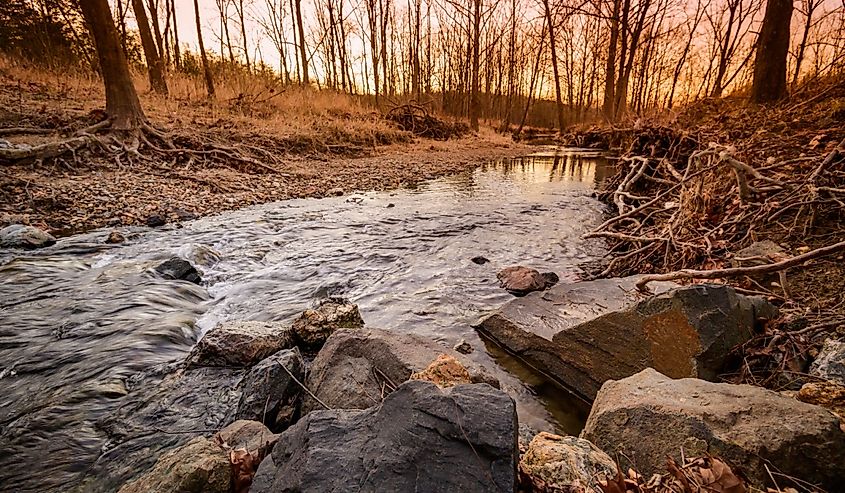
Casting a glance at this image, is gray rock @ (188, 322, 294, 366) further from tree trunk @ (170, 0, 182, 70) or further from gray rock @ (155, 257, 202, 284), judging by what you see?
tree trunk @ (170, 0, 182, 70)

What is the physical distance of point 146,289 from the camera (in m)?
3.89

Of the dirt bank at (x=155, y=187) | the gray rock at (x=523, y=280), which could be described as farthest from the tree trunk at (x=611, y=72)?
the gray rock at (x=523, y=280)

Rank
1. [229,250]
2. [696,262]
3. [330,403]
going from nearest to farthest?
[330,403] < [696,262] < [229,250]

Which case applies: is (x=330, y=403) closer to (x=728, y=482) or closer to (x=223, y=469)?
(x=223, y=469)

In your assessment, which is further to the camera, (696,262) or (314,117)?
(314,117)

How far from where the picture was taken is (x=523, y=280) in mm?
4082

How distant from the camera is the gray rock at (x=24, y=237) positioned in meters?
4.67

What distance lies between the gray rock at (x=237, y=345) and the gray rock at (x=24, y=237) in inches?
147

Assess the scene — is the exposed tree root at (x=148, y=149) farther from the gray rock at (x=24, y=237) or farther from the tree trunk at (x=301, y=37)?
the tree trunk at (x=301, y=37)

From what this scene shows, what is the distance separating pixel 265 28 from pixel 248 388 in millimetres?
31721

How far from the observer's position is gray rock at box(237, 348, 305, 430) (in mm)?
2164

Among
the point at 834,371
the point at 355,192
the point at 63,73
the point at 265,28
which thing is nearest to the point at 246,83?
the point at 63,73

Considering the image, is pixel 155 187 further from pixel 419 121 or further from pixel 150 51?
pixel 419 121

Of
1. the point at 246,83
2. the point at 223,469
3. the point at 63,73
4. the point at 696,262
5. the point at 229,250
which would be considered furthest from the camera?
the point at 246,83
